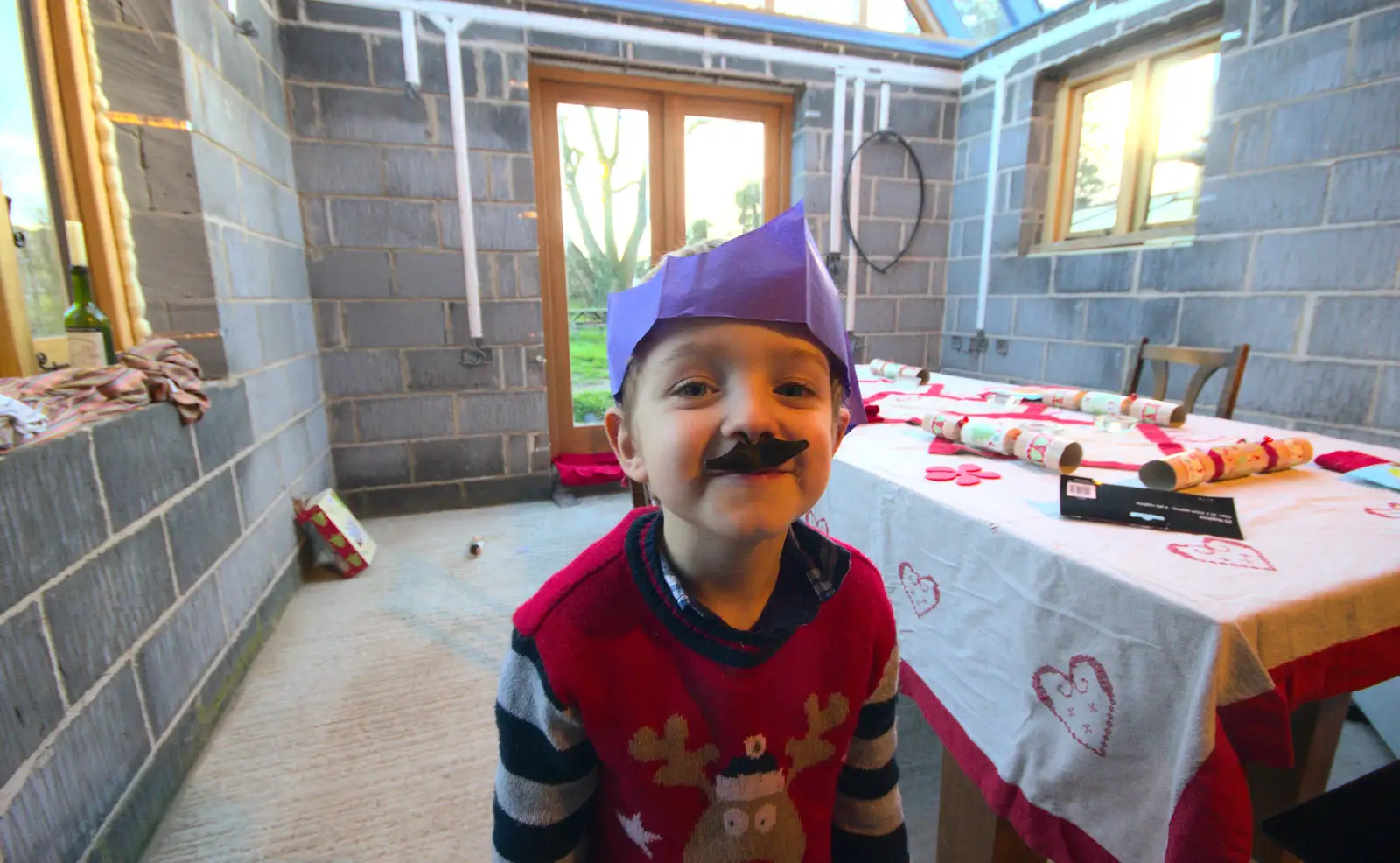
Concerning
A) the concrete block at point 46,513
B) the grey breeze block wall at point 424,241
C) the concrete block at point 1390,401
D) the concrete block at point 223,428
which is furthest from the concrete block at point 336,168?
the concrete block at point 1390,401

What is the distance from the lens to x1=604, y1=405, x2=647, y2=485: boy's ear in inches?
24.6

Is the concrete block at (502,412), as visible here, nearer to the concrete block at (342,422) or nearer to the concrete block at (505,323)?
the concrete block at (505,323)

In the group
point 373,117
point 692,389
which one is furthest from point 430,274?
point 692,389

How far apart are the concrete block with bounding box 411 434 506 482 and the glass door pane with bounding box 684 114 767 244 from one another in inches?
58.7

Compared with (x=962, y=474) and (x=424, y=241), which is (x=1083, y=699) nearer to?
(x=962, y=474)

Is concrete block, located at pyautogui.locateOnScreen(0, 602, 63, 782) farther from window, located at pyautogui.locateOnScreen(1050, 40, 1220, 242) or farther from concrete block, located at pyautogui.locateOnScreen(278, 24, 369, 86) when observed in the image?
window, located at pyautogui.locateOnScreen(1050, 40, 1220, 242)

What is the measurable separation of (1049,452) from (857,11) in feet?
10.6

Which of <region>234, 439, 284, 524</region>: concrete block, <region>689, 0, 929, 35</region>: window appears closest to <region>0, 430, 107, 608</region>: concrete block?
<region>234, 439, 284, 524</region>: concrete block

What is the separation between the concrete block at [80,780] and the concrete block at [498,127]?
93.3 inches

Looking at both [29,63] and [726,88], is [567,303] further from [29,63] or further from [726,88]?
[29,63]

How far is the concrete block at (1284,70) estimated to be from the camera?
2.01 m

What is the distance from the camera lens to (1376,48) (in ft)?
6.29

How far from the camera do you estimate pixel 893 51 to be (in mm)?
3334

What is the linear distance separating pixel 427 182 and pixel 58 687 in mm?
2305
